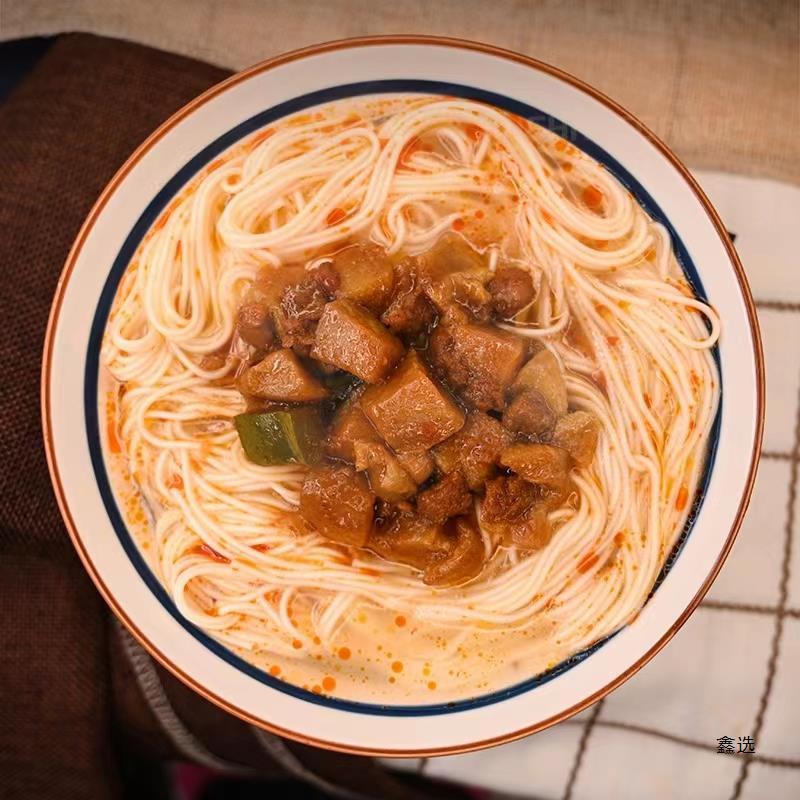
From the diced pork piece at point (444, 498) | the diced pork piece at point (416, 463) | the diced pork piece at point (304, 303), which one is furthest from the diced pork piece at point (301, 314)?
the diced pork piece at point (444, 498)

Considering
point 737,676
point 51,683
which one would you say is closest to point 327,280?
point 51,683

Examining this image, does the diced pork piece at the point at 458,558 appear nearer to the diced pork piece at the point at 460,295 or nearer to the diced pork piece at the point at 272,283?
the diced pork piece at the point at 460,295

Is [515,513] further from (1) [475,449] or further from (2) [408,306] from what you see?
(2) [408,306]

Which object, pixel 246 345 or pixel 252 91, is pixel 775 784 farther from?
pixel 252 91

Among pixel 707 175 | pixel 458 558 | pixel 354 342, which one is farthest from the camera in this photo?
pixel 707 175

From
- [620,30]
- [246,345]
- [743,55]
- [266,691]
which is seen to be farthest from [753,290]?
[266,691]

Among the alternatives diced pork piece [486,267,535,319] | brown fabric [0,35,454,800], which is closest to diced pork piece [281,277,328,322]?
diced pork piece [486,267,535,319]
